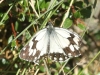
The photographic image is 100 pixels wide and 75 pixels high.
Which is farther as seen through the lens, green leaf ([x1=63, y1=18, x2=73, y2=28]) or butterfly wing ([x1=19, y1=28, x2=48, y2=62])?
green leaf ([x1=63, y1=18, x2=73, y2=28])

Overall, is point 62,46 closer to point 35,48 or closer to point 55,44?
point 55,44

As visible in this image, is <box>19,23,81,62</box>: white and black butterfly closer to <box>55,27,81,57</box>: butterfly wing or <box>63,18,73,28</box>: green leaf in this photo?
<box>55,27,81,57</box>: butterfly wing

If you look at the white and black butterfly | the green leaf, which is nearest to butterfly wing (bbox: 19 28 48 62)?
the white and black butterfly

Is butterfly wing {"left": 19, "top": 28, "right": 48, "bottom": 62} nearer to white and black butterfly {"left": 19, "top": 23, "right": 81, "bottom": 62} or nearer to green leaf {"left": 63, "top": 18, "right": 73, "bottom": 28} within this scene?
white and black butterfly {"left": 19, "top": 23, "right": 81, "bottom": 62}

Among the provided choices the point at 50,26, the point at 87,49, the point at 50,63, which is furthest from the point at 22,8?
the point at 87,49

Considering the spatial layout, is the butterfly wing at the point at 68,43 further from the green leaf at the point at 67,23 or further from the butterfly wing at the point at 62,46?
the green leaf at the point at 67,23

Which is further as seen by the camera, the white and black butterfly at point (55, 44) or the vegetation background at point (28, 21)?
the vegetation background at point (28, 21)

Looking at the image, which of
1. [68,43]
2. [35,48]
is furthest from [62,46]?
[35,48]

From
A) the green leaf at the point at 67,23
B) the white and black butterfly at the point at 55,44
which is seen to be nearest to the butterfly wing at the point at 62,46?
the white and black butterfly at the point at 55,44
